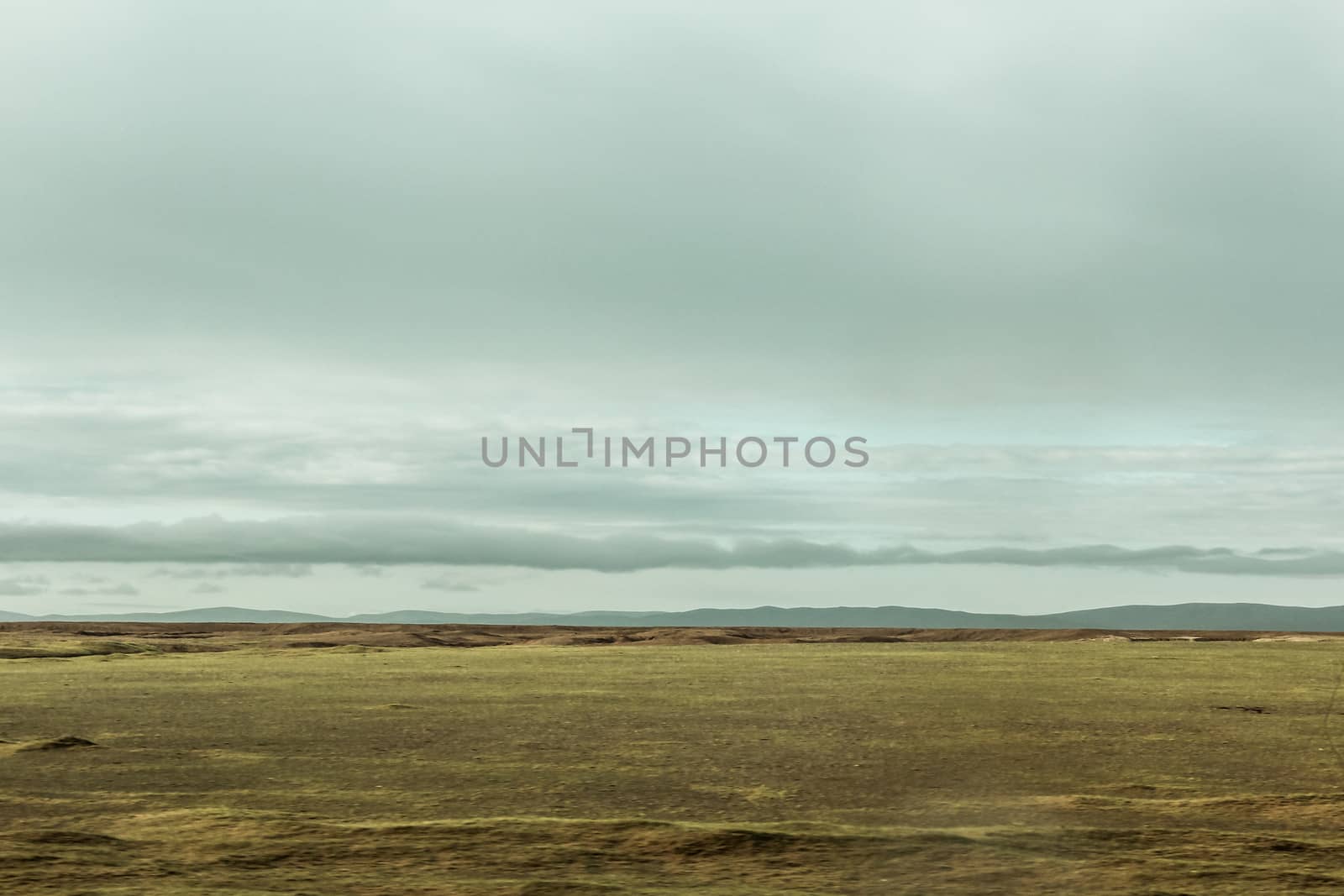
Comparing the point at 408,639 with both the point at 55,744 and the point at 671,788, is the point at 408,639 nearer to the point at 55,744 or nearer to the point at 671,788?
the point at 55,744

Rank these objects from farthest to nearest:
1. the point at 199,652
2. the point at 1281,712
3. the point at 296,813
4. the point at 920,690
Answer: the point at 199,652
the point at 920,690
the point at 1281,712
the point at 296,813

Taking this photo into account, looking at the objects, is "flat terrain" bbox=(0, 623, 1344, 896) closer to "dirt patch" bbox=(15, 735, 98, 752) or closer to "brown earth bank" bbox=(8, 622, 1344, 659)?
"dirt patch" bbox=(15, 735, 98, 752)

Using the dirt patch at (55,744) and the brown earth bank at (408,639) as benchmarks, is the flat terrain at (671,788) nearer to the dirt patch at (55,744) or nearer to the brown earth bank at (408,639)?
the dirt patch at (55,744)

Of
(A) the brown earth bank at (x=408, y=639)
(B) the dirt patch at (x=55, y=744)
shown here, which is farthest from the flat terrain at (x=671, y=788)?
(A) the brown earth bank at (x=408, y=639)

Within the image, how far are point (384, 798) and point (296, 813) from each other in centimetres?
125

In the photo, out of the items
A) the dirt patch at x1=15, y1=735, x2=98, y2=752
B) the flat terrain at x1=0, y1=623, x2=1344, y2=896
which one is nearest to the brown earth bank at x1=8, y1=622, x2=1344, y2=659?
the flat terrain at x1=0, y1=623, x2=1344, y2=896

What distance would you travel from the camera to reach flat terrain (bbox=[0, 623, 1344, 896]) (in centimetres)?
829

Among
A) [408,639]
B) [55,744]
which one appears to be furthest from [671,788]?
[408,639]

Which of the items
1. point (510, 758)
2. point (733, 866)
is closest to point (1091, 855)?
point (733, 866)

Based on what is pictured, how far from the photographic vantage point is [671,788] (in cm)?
1269

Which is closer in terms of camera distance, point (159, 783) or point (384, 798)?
point (384, 798)

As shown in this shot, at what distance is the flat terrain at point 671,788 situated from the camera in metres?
8.29

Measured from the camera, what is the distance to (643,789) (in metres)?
Answer: 12.6

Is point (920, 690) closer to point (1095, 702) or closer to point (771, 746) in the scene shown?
point (1095, 702)
